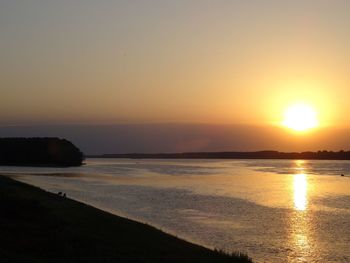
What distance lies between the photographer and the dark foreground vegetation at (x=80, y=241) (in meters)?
16.3

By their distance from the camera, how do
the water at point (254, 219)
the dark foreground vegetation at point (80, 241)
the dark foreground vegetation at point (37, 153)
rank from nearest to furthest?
1. the dark foreground vegetation at point (80, 241)
2. the water at point (254, 219)
3. the dark foreground vegetation at point (37, 153)

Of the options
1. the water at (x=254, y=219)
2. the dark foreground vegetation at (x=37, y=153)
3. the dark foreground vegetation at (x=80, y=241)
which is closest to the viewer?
the dark foreground vegetation at (x=80, y=241)

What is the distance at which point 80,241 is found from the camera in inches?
735

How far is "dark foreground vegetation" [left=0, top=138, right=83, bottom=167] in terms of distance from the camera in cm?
19188

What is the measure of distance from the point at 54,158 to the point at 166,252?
17750cm

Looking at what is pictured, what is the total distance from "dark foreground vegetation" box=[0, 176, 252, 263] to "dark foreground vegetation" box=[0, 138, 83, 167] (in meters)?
167

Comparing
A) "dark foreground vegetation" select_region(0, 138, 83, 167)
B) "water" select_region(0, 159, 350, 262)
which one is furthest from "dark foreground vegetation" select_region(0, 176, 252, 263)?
"dark foreground vegetation" select_region(0, 138, 83, 167)

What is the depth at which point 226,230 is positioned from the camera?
31.9 meters

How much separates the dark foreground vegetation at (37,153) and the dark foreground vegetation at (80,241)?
6583 inches

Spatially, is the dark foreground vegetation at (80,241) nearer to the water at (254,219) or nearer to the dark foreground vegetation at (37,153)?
the water at (254,219)

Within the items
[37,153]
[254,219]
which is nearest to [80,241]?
[254,219]

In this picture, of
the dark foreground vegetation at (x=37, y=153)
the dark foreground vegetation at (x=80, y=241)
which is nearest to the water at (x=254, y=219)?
the dark foreground vegetation at (x=80, y=241)

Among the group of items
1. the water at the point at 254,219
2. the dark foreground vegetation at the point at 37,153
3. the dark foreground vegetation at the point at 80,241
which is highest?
the dark foreground vegetation at the point at 37,153

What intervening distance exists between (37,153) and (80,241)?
183m
